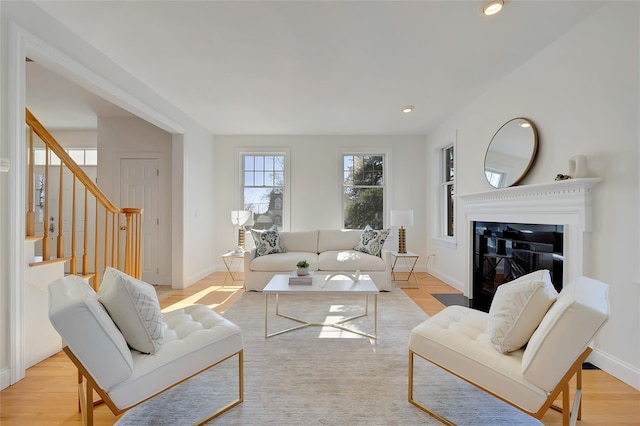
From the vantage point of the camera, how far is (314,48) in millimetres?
2686

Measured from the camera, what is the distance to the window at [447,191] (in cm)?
507

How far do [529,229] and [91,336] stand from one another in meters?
3.42

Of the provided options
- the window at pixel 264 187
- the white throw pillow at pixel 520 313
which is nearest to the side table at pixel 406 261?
the window at pixel 264 187

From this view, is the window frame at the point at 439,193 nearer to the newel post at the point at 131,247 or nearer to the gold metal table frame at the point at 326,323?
the gold metal table frame at the point at 326,323

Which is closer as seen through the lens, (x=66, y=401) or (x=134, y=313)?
(x=134, y=313)

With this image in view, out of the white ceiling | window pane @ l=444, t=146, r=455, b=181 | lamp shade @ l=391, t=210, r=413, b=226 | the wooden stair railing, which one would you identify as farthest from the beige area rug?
window pane @ l=444, t=146, r=455, b=181

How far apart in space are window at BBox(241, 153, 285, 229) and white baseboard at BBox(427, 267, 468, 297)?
115 inches

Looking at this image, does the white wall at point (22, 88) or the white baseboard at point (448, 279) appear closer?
the white wall at point (22, 88)

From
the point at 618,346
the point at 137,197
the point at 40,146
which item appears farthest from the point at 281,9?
the point at 40,146

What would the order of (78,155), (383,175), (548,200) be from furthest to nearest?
(383,175)
(78,155)
(548,200)

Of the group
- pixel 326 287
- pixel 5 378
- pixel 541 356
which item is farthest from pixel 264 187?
pixel 541 356

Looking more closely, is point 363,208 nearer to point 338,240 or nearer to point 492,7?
point 338,240

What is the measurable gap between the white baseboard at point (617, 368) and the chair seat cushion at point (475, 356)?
1.00 m

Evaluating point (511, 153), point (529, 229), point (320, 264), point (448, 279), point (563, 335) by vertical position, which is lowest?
point (448, 279)
